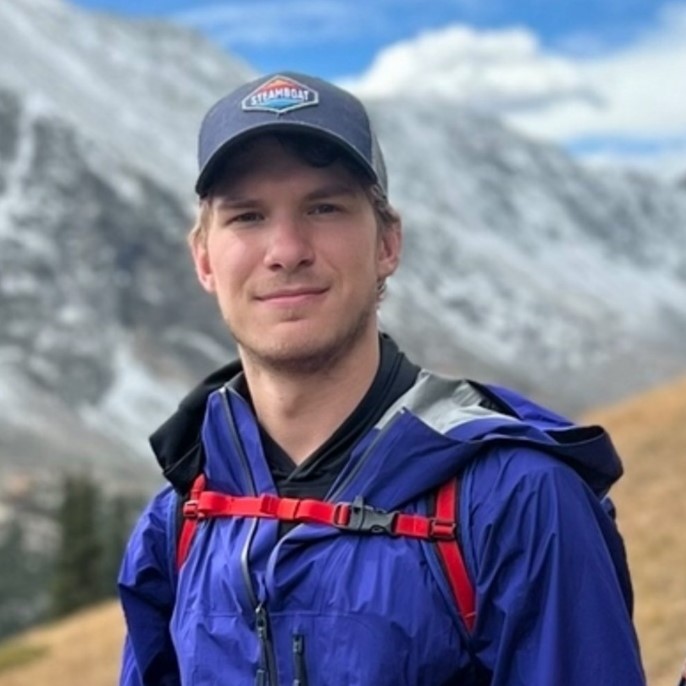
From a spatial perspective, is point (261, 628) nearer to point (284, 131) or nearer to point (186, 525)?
point (186, 525)

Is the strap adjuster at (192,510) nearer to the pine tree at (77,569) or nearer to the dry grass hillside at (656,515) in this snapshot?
the dry grass hillside at (656,515)

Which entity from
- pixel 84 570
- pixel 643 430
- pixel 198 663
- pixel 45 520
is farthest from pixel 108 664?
pixel 45 520

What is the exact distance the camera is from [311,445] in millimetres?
4043

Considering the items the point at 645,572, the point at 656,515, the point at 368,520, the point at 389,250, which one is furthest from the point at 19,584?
the point at 368,520

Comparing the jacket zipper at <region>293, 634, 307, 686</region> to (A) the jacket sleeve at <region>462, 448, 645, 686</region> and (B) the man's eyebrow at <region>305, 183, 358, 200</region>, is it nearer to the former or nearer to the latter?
(A) the jacket sleeve at <region>462, 448, 645, 686</region>

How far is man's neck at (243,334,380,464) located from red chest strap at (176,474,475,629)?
0.74 feet

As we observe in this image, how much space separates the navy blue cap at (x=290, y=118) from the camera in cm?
391

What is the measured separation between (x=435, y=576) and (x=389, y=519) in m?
0.18

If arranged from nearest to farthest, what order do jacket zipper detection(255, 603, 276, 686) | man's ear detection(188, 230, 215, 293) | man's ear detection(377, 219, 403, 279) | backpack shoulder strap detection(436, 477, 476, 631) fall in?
backpack shoulder strap detection(436, 477, 476, 631) → jacket zipper detection(255, 603, 276, 686) → man's ear detection(377, 219, 403, 279) → man's ear detection(188, 230, 215, 293)

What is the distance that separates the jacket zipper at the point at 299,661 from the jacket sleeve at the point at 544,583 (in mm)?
439

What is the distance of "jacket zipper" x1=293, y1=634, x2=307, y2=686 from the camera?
3.64m

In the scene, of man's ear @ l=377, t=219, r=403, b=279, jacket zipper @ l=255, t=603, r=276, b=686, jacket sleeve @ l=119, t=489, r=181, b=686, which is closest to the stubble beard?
man's ear @ l=377, t=219, r=403, b=279

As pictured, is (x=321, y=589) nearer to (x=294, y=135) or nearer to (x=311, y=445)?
(x=311, y=445)

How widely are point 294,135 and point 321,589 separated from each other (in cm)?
122
